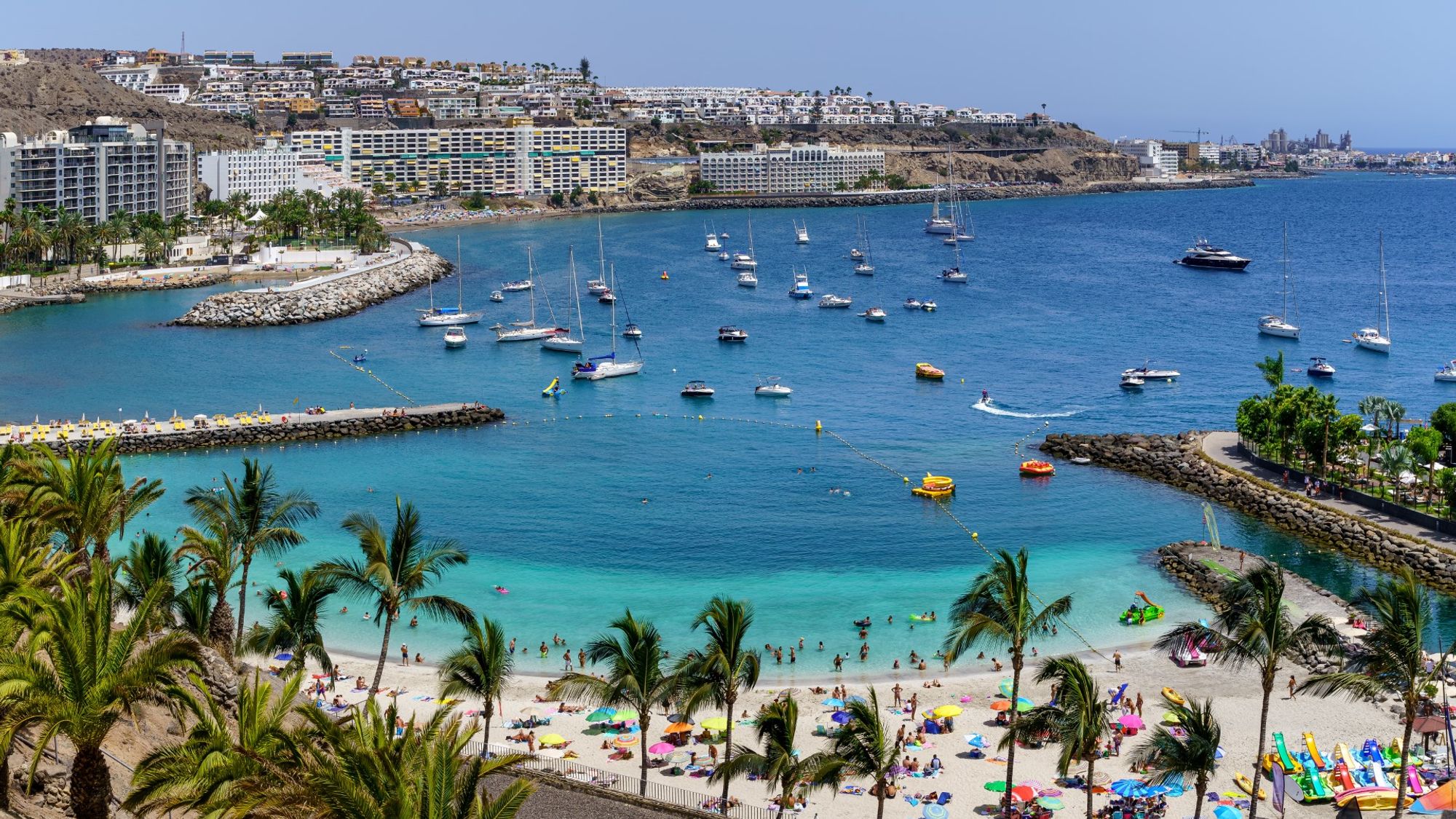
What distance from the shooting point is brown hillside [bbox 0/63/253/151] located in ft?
513

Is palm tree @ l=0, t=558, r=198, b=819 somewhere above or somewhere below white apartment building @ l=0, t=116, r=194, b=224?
below

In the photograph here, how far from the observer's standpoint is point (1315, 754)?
28.1 metres

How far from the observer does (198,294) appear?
101 meters

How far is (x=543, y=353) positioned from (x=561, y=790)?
191ft

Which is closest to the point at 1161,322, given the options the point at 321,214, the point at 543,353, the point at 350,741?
the point at 543,353

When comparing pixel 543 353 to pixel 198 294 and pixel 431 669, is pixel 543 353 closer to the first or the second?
pixel 198 294

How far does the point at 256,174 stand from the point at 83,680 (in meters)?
147

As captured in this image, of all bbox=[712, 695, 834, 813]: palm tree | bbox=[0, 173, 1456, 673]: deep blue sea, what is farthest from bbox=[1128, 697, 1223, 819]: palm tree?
bbox=[0, 173, 1456, 673]: deep blue sea

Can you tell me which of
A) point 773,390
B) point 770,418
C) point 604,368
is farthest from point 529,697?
point 604,368

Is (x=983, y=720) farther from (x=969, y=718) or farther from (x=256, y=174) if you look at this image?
(x=256, y=174)

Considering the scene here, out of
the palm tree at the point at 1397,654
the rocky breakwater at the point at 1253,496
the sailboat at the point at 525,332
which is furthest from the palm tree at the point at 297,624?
the sailboat at the point at 525,332

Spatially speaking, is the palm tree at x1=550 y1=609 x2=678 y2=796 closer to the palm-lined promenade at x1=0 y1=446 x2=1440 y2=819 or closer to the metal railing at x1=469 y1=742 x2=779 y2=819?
the palm-lined promenade at x1=0 y1=446 x2=1440 y2=819

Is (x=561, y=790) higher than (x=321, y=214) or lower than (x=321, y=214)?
lower

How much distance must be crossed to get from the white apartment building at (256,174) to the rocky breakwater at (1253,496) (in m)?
110
